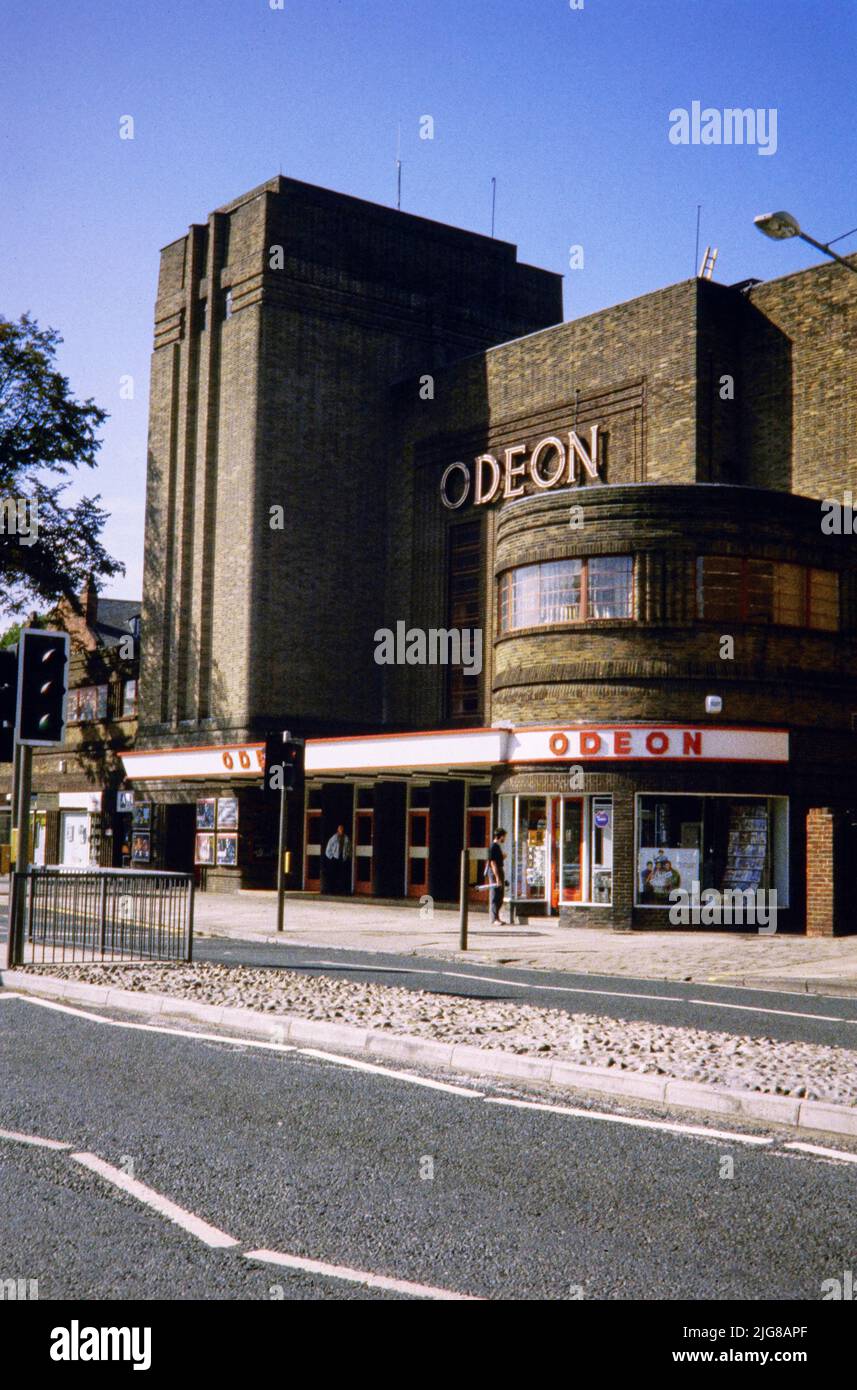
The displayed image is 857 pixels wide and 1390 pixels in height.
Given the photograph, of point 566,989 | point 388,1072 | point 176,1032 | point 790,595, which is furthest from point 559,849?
point 388,1072

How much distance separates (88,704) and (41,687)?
33.9 meters

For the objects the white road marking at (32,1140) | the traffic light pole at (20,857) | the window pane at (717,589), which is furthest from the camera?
the window pane at (717,589)

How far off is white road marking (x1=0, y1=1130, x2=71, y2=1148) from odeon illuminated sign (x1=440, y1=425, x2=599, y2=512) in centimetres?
2845

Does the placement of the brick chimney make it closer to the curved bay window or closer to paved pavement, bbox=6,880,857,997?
paved pavement, bbox=6,880,857,997

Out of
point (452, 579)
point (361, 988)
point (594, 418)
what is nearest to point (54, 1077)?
point (361, 988)

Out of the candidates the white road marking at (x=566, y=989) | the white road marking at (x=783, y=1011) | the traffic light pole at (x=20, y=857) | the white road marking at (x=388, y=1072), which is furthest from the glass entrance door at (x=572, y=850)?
the white road marking at (x=388, y=1072)

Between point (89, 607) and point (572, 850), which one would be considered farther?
point (89, 607)

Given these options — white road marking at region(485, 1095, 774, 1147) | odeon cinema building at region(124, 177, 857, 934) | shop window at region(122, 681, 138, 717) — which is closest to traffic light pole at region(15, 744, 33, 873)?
white road marking at region(485, 1095, 774, 1147)

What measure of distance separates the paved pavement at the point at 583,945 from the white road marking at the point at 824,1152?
355 inches

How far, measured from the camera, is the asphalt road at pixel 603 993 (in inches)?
480

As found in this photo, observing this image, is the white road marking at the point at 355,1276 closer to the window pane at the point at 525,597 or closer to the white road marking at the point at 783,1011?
the white road marking at the point at 783,1011

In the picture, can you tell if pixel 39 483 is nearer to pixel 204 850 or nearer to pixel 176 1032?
pixel 204 850

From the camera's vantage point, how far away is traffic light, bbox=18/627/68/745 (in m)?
Result: 15.5

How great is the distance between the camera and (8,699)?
15.4 m
